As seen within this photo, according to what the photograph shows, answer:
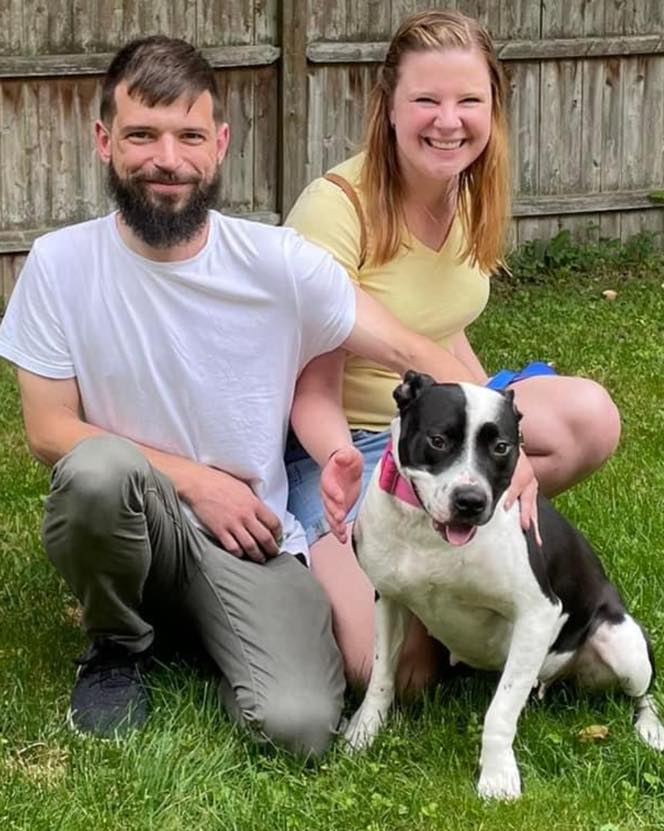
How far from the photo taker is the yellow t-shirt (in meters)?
4.26

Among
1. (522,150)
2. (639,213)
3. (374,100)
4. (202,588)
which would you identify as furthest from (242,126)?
(202,588)

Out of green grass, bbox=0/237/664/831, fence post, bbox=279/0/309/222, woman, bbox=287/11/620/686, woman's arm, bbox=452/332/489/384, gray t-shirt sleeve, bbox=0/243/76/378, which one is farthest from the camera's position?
fence post, bbox=279/0/309/222

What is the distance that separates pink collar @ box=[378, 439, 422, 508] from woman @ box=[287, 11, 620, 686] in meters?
0.52

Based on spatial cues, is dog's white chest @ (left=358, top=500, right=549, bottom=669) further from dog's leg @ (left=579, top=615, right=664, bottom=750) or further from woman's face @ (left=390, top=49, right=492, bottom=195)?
woman's face @ (left=390, top=49, right=492, bottom=195)

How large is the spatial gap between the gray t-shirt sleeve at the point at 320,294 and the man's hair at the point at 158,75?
0.41m

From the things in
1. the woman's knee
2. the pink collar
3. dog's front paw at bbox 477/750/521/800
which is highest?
the pink collar

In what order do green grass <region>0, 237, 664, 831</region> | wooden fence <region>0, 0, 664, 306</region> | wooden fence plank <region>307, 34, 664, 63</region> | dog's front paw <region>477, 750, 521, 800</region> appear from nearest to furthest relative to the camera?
green grass <region>0, 237, 664, 831</region> < dog's front paw <region>477, 750, 521, 800</region> < wooden fence <region>0, 0, 664, 306</region> < wooden fence plank <region>307, 34, 664, 63</region>

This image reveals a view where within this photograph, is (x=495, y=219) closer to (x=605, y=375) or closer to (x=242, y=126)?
(x=605, y=375)

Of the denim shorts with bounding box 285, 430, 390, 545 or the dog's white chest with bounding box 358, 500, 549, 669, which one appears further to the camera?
the denim shorts with bounding box 285, 430, 390, 545

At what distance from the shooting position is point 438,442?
3.39 meters

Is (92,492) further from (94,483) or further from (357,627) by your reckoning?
(357,627)

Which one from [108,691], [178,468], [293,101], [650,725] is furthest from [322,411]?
[293,101]

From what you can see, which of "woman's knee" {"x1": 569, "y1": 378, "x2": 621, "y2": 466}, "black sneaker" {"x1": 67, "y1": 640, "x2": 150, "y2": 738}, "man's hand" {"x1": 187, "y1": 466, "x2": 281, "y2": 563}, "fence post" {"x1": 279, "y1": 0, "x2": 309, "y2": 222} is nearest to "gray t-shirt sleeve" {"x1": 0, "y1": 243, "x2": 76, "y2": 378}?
"man's hand" {"x1": 187, "y1": 466, "x2": 281, "y2": 563}

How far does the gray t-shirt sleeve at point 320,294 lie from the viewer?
399 centimetres
